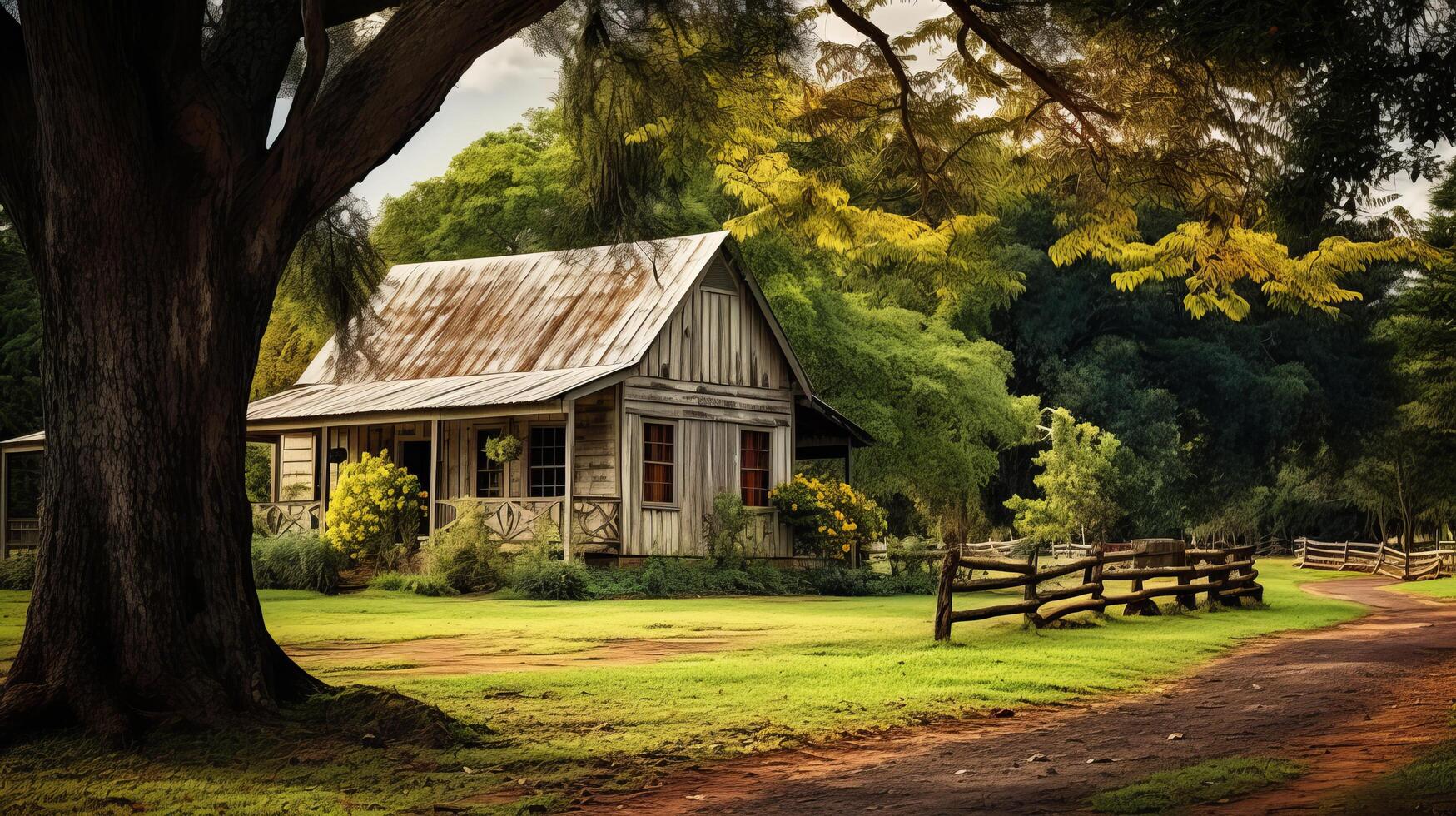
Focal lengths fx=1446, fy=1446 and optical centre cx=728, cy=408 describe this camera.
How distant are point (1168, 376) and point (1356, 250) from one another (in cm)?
4133

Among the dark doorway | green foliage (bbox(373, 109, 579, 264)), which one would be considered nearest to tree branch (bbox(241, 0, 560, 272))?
the dark doorway

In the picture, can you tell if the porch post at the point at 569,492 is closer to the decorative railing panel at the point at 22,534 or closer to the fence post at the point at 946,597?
the fence post at the point at 946,597

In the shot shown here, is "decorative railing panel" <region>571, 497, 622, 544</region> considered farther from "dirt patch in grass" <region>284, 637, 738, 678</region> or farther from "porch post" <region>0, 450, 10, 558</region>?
"porch post" <region>0, 450, 10, 558</region>

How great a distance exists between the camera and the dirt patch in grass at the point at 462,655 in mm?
12828

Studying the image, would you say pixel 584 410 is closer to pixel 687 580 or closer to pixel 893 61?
pixel 687 580

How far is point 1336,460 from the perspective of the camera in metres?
51.9

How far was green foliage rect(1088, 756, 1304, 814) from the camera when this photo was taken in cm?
698

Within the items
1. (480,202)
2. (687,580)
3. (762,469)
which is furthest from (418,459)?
(480,202)

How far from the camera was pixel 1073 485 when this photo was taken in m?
48.0

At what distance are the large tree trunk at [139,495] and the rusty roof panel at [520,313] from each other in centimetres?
1634

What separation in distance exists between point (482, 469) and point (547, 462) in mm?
1592

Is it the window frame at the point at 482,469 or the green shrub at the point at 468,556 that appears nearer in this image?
the green shrub at the point at 468,556

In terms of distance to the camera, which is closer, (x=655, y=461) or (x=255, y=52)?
(x=255, y=52)

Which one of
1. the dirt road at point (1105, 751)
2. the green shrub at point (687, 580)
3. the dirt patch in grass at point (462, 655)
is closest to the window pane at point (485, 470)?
the green shrub at point (687, 580)
